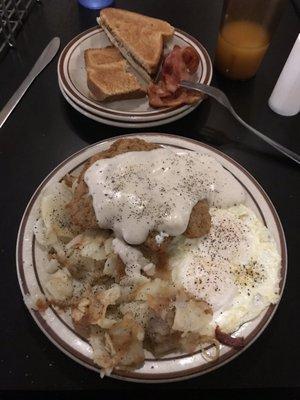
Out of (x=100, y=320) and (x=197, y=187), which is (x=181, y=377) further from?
(x=197, y=187)

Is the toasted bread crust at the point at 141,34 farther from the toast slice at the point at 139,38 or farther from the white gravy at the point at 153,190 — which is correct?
the white gravy at the point at 153,190

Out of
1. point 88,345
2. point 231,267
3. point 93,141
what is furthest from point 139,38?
point 88,345

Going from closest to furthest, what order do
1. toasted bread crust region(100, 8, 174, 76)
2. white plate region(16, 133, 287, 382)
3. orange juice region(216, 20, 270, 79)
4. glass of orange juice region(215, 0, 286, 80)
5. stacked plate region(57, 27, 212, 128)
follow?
white plate region(16, 133, 287, 382) → stacked plate region(57, 27, 212, 128) → glass of orange juice region(215, 0, 286, 80) → orange juice region(216, 20, 270, 79) → toasted bread crust region(100, 8, 174, 76)

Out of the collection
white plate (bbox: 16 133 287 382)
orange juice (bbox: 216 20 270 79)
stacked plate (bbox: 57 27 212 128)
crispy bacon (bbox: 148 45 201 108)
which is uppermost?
orange juice (bbox: 216 20 270 79)

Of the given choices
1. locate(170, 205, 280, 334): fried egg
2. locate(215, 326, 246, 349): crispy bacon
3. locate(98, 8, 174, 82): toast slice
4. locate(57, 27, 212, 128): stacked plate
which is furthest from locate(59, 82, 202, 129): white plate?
locate(215, 326, 246, 349): crispy bacon

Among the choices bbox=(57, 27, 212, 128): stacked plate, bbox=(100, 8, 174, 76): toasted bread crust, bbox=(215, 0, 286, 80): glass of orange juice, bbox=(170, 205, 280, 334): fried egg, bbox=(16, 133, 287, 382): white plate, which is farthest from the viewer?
bbox=(100, 8, 174, 76): toasted bread crust

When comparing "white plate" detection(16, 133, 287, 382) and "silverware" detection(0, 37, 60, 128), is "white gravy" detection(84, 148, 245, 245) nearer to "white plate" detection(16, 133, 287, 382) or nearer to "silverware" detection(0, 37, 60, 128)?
"white plate" detection(16, 133, 287, 382)

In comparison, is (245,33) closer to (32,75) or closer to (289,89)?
(289,89)

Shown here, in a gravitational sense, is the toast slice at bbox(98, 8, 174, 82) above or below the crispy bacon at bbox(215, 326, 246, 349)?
above

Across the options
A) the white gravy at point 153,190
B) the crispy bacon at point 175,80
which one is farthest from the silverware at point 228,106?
the white gravy at point 153,190
